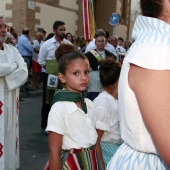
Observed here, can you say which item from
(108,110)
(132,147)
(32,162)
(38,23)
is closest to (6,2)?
(38,23)

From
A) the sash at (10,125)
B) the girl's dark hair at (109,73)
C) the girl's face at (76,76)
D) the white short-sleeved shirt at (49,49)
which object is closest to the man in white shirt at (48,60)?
the white short-sleeved shirt at (49,49)

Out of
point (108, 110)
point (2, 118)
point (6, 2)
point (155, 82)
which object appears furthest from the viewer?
point (6, 2)

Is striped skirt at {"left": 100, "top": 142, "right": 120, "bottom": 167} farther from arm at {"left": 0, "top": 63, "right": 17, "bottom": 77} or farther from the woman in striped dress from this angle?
arm at {"left": 0, "top": 63, "right": 17, "bottom": 77}

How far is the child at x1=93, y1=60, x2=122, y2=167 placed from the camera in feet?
7.62

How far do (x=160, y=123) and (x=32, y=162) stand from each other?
3.42 m

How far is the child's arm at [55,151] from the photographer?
1.95 metres

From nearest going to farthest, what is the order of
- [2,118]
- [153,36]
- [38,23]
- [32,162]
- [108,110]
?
[153,36]
[108,110]
[2,118]
[32,162]
[38,23]

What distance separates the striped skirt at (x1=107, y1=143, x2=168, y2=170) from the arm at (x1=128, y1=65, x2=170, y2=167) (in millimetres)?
141

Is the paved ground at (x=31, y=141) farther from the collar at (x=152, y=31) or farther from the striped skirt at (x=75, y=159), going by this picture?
the collar at (x=152, y=31)

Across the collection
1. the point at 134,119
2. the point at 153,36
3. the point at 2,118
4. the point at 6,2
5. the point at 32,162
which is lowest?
the point at 32,162

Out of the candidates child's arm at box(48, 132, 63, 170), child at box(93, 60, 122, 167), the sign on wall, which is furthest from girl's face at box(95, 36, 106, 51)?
the sign on wall

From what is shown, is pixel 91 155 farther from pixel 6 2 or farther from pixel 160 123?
pixel 6 2

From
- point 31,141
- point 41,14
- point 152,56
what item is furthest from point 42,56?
point 41,14

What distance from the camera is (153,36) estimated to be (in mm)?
1093
